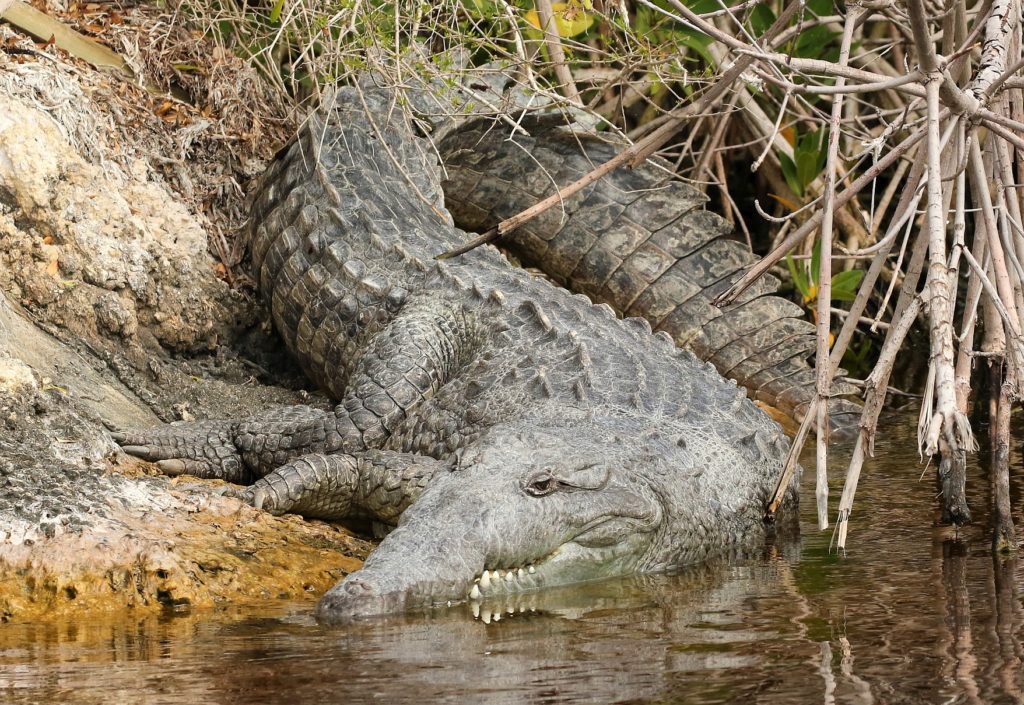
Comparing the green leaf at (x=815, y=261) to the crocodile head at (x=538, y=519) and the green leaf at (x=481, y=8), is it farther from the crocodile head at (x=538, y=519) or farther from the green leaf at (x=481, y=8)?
the green leaf at (x=481, y=8)

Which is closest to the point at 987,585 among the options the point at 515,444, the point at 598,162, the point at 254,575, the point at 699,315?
the point at 515,444

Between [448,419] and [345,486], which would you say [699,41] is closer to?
[448,419]

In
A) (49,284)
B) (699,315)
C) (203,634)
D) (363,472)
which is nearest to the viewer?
(203,634)

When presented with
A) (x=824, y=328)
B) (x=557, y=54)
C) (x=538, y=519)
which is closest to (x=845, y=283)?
(x=557, y=54)

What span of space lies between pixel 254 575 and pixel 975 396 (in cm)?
440

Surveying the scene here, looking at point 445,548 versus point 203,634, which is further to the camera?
point 445,548

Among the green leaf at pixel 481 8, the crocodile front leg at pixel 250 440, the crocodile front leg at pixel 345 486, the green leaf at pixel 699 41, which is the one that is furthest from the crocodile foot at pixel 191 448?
the green leaf at pixel 699 41

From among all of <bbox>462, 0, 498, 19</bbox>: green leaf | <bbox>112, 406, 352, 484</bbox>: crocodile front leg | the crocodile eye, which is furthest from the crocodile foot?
<bbox>462, 0, 498, 19</bbox>: green leaf

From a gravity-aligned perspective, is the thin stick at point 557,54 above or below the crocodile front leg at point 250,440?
above

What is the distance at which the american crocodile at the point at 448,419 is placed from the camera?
3.62m

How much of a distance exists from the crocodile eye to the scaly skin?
286 cm

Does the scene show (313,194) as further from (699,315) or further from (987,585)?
(987,585)

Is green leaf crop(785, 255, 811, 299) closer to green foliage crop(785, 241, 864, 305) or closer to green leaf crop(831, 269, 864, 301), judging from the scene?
green foliage crop(785, 241, 864, 305)

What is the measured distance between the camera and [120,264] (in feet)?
17.4
